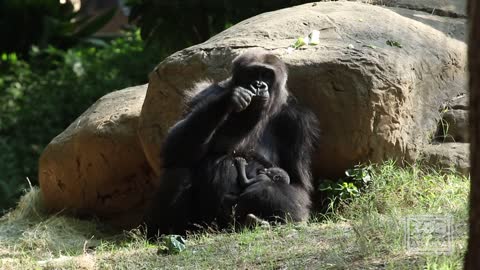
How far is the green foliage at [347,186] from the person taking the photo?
6027mm

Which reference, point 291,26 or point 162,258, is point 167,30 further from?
point 162,258

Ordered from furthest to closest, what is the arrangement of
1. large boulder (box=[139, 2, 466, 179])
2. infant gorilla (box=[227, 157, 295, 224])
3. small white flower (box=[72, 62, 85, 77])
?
small white flower (box=[72, 62, 85, 77]) → large boulder (box=[139, 2, 466, 179]) → infant gorilla (box=[227, 157, 295, 224])

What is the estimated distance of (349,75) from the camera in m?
6.28

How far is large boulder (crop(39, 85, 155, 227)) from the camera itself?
7598 mm

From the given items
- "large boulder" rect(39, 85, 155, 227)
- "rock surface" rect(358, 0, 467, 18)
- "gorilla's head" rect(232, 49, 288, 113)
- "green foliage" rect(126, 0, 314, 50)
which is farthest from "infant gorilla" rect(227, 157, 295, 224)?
"green foliage" rect(126, 0, 314, 50)

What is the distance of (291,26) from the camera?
22.7 ft

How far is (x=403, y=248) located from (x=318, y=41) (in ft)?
9.14

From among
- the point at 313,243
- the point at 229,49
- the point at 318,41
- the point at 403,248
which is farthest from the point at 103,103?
the point at 403,248

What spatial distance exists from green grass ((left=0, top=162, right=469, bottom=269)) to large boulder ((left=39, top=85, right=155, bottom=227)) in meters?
0.98

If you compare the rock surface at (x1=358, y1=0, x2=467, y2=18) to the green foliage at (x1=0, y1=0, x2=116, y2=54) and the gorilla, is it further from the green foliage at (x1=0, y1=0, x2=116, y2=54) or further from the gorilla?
the green foliage at (x1=0, y1=0, x2=116, y2=54)

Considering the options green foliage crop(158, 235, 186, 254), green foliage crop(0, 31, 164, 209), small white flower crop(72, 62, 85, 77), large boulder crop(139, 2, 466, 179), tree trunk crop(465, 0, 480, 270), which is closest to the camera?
tree trunk crop(465, 0, 480, 270)

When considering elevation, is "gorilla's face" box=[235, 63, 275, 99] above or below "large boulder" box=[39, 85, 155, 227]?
above

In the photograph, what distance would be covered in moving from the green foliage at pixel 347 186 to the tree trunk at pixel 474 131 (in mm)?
3463

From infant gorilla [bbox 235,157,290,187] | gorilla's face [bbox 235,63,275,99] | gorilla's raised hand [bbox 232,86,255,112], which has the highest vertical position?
gorilla's face [bbox 235,63,275,99]
